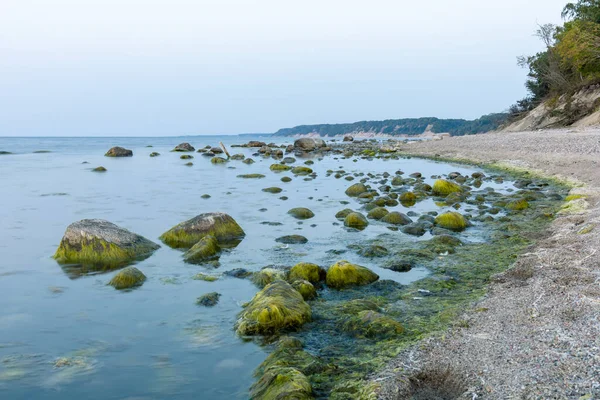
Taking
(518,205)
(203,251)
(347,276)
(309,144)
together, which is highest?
(309,144)

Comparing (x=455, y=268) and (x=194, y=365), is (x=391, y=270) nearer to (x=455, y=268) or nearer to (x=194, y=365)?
(x=455, y=268)

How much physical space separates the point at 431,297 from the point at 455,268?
1.53m

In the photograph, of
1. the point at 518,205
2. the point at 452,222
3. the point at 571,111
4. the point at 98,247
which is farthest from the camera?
the point at 571,111

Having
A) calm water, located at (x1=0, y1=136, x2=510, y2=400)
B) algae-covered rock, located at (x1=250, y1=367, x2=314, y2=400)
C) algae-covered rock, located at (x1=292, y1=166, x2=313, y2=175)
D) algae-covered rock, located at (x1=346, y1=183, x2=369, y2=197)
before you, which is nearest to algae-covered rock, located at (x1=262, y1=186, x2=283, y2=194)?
algae-covered rock, located at (x1=346, y1=183, x2=369, y2=197)

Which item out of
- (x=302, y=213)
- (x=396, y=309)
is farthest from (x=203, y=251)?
(x=302, y=213)

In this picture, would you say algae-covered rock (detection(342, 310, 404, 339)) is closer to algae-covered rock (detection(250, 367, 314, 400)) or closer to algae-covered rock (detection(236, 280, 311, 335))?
algae-covered rock (detection(236, 280, 311, 335))

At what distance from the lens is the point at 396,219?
1152 cm

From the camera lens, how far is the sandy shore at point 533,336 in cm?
344

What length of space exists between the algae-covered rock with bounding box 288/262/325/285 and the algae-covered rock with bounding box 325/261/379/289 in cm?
14

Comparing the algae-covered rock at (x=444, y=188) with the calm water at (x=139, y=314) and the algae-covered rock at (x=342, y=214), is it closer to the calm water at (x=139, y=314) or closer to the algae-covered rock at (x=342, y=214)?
Answer: the calm water at (x=139, y=314)

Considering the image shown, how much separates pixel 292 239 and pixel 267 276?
9.28ft

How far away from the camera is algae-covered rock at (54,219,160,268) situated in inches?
340

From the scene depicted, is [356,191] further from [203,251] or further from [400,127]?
[400,127]

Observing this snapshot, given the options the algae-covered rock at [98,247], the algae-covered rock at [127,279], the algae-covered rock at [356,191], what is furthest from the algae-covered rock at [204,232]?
the algae-covered rock at [356,191]
